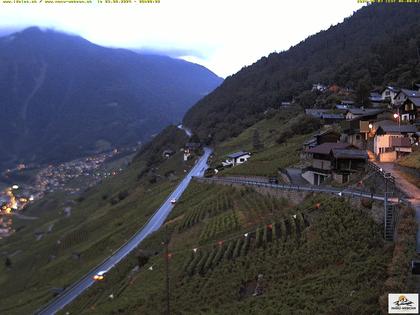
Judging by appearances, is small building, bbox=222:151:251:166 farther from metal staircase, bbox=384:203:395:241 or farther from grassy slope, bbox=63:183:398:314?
metal staircase, bbox=384:203:395:241

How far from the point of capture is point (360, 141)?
55.9 m

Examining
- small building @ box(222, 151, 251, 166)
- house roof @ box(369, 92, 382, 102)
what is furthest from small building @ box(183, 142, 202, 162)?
house roof @ box(369, 92, 382, 102)

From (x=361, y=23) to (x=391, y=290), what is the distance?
199357 millimetres

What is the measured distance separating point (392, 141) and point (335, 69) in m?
96.7

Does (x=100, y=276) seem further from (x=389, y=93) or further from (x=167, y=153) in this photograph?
(x=167, y=153)

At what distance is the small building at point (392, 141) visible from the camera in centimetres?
4528

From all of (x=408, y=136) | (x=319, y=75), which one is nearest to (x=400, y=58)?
(x=319, y=75)

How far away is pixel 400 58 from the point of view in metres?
103

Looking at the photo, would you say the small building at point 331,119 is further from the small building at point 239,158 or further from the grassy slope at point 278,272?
the grassy slope at point 278,272

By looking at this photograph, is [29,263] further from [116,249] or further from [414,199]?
[414,199]

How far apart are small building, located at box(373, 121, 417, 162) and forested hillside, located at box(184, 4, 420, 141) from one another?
39344 mm

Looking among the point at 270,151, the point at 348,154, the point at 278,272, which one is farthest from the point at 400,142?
the point at 270,151

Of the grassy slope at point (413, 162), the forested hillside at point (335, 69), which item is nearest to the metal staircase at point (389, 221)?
the grassy slope at point (413, 162)

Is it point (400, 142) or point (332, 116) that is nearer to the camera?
point (400, 142)
